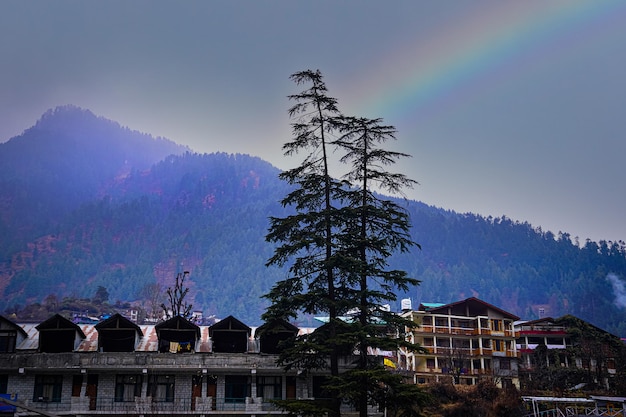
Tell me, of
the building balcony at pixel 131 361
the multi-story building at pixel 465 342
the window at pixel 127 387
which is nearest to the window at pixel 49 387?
the building balcony at pixel 131 361

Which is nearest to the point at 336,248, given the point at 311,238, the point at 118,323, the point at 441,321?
the point at 311,238

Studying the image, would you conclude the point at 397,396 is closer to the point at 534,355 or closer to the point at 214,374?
the point at 214,374

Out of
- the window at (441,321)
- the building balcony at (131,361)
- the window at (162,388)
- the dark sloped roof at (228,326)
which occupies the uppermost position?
the window at (441,321)

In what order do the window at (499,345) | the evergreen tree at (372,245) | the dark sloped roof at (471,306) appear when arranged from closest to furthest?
the evergreen tree at (372,245)
the window at (499,345)
the dark sloped roof at (471,306)

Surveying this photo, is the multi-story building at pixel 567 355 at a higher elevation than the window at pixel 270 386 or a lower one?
higher

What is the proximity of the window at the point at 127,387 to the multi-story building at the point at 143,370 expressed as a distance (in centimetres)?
7

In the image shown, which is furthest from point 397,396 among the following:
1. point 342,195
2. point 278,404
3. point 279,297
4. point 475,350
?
point 475,350

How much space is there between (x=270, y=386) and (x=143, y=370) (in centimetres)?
959

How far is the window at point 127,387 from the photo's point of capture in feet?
153

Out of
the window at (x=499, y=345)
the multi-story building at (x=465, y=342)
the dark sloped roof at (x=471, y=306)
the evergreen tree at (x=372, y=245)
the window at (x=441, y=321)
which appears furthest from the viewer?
the dark sloped roof at (x=471, y=306)

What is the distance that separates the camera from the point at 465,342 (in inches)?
3068

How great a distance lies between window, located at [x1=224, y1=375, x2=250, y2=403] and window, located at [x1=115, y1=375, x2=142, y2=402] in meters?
6.49

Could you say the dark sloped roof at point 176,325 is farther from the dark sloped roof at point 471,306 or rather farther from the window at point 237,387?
the dark sloped roof at point 471,306

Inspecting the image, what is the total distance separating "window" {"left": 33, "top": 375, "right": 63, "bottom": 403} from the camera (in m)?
46.0
